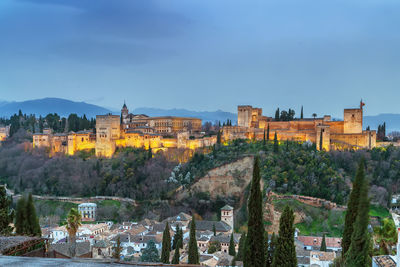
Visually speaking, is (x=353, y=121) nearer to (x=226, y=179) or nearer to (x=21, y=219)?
(x=226, y=179)

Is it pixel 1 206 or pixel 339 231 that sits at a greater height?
pixel 1 206

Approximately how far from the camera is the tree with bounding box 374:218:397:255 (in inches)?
530

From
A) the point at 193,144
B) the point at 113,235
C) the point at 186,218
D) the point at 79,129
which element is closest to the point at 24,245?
the point at 113,235

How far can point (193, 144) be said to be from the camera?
55094mm

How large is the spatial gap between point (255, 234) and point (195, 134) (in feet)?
154

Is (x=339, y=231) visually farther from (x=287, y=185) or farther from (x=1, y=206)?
(x=1, y=206)

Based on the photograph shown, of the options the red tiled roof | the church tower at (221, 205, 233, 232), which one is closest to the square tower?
the church tower at (221, 205, 233, 232)

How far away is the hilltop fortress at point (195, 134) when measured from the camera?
49.3m

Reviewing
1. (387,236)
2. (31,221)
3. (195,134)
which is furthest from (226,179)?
(387,236)

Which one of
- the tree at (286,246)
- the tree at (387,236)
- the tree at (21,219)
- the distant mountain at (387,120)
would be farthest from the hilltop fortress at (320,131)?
the distant mountain at (387,120)

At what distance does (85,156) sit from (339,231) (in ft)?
122

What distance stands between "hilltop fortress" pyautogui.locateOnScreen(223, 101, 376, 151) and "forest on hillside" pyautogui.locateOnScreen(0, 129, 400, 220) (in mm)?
1902

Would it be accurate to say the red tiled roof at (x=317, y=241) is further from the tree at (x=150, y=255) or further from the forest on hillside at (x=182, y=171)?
the tree at (x=150, y=255)

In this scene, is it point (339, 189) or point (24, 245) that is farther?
point (339, 189)
